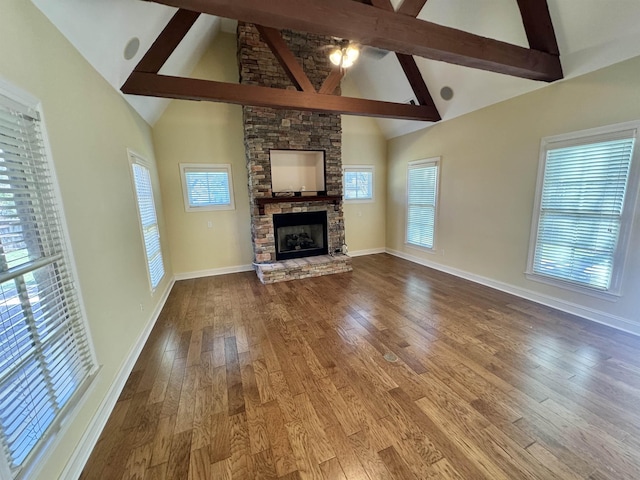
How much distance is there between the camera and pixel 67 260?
5.18ft

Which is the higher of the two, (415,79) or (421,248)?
(415,79)

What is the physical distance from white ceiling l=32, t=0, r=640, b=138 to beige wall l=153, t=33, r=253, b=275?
0.28 metres

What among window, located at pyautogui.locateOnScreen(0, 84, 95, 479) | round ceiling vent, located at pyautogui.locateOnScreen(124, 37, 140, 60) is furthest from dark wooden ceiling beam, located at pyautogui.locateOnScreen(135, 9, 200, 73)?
window, located at pyautogui.locateOnScreen(0, 84, 95, 479)

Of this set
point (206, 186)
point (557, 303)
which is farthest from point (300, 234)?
point (557, 303)

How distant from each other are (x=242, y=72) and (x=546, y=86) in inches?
167

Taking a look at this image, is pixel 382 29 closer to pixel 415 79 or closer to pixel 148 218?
pixel 415 79

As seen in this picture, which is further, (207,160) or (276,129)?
(207,160)

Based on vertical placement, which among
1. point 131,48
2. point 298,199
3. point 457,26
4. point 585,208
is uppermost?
point 457,26

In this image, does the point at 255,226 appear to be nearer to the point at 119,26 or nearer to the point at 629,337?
the point at 119,26

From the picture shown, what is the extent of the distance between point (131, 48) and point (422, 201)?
4.86m

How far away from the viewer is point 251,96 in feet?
10.6

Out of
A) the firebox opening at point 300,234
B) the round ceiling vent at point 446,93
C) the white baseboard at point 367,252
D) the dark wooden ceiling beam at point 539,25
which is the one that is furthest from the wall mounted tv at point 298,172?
the dark wooden ceiling beam at point 539,25

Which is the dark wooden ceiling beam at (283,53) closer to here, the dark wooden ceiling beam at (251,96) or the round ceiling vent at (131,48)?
the dark wooden ceiling beam at (251,96)

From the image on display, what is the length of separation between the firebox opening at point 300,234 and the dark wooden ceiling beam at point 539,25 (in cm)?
365
